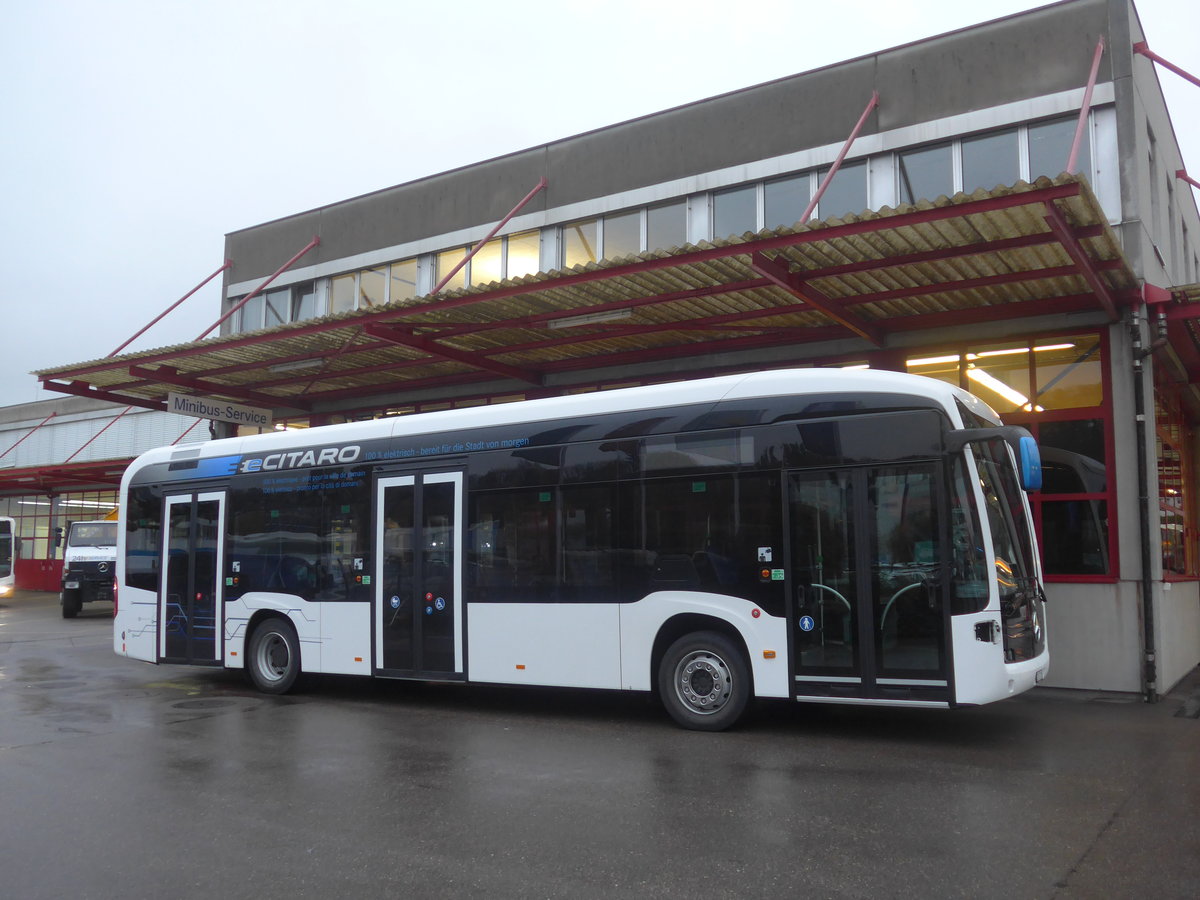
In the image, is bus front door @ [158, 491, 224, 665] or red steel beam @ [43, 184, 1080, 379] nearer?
red steel beam @ [43, 184, 1080, 379]

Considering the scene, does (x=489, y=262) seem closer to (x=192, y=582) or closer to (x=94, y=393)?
(x=94, y=393)

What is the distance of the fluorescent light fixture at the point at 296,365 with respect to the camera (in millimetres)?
16203

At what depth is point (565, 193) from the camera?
17.6 m

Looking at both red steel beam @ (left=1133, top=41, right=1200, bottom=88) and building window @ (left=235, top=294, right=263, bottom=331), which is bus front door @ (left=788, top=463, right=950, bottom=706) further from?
building window @ (left=235, top=294, right=263, bottom=331)

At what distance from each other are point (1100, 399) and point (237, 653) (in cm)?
1085

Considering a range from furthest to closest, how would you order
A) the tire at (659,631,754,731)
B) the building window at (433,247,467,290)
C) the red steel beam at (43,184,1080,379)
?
1. the building window at (433,247,467,290)
2. the red steel beam at (43,184,1080,379)
3. the tire at (659,631,754,731)

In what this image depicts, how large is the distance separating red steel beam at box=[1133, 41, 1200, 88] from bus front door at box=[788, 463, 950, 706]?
304 inches

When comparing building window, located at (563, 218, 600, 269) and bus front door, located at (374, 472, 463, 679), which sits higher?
building window, located at (563, 218, 600, 269)

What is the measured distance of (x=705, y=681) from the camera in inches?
349

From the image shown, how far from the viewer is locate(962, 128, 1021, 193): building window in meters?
13.4

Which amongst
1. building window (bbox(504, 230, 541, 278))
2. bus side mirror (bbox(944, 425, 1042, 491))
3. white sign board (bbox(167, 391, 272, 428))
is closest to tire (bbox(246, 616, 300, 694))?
white sign board (bbox(167, 391, 272, 428))

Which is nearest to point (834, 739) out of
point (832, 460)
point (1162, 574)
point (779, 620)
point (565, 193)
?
point (779, 620)

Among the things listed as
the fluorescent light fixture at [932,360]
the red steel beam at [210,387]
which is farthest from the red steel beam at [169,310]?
the fluorescent light fixture at [932,360]

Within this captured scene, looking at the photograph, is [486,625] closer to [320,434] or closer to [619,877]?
[320,434]
